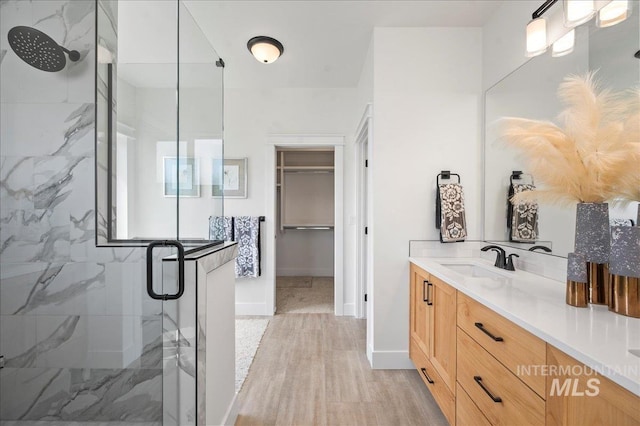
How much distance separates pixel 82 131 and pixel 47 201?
27 centimetres

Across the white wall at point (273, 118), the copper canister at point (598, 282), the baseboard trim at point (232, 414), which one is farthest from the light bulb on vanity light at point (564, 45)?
the baseboard trim at point (232, 414)

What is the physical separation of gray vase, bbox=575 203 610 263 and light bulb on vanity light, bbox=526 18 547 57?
1103mm

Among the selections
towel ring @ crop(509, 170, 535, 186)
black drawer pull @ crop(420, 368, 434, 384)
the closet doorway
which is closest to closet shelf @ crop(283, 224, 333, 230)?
the closet doorway

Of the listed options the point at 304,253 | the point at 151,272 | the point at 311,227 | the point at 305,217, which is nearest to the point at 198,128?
the point at 151,272

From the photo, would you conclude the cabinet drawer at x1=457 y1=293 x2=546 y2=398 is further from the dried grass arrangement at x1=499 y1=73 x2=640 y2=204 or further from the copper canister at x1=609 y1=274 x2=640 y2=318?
the dried grass arrangement at x1=499 y1=73 x2=640 y2=204

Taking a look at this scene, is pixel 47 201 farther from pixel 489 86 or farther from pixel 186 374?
pixel 489 86

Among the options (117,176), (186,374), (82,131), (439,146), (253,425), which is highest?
(439,146)

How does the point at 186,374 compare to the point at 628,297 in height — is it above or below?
below

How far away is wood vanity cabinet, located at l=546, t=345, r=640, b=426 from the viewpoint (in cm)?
65

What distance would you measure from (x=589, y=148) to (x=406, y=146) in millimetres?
1309

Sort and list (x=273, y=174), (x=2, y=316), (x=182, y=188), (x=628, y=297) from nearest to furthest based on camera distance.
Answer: (x=2, y=316), (x=628, y=297), (x=182, y=188), (x=273, y=174)

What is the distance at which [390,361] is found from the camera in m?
2.31

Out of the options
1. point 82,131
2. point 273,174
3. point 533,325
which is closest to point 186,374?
point 82,131

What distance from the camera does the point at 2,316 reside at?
0.86 metres
